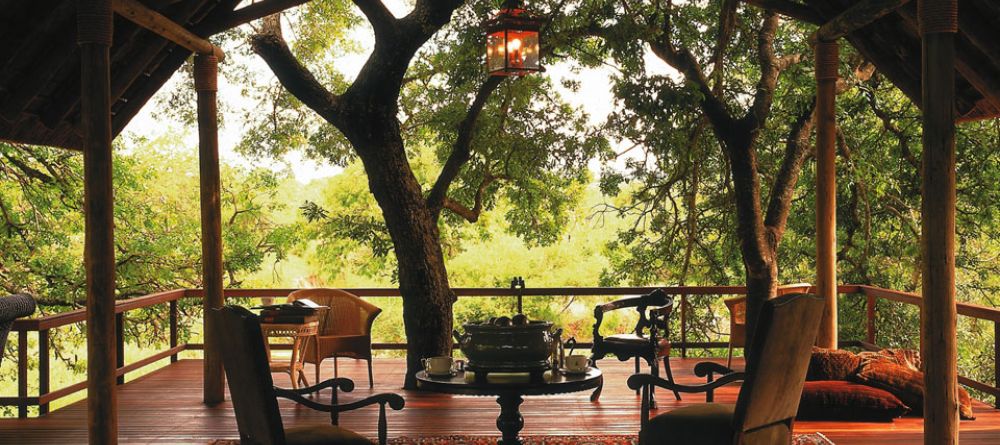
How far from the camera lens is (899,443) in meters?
5.35

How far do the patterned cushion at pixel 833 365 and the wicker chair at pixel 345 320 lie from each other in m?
3.13

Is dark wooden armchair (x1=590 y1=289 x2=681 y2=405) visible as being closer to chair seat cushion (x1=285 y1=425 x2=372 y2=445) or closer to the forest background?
the forest background

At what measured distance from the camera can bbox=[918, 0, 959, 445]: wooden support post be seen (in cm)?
449

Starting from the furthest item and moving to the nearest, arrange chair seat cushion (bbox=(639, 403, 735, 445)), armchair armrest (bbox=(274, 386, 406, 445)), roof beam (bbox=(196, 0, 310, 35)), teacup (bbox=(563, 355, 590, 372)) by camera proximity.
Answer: roof beam (bbox=(196, 0, 310, 35)) < teacup (bbox=(563, 355, 590, 372)) < chair seat cushion (bbox=(639, 403, 735, 445)) < armchair armrest (bbox=(274, 386, 406, 445))

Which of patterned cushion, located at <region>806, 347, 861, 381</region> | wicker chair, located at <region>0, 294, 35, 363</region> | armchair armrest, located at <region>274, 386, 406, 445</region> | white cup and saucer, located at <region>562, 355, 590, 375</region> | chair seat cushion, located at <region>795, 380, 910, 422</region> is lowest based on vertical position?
chair seat cushion, located at <region>795, 380, 910, 422</region>

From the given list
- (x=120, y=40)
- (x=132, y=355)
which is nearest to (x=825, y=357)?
(x=120, y=40)

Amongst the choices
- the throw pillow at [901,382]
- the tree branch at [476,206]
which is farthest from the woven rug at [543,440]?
the tree branch at [476,206]

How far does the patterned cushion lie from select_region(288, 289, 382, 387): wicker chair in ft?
10.3

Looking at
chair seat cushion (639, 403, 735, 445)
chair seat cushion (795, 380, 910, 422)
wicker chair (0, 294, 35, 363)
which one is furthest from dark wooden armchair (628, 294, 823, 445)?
wicker chair (0, 294, 35, 363)

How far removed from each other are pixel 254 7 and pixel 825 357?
447cm

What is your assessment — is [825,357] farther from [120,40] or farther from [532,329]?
[120,40]

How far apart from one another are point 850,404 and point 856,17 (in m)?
2.32

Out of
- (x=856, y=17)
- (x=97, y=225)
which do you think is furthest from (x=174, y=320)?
(x=856, y=17)

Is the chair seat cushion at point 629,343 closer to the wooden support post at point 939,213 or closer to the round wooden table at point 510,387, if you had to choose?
the wooden support post at point 939,213
